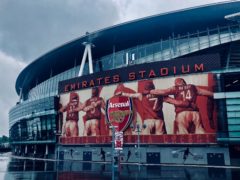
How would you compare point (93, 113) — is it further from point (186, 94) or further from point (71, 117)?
point (186, 94)

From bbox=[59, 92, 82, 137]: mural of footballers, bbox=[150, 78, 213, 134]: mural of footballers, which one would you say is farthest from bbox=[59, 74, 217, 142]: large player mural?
bbox=[59, 92, 82, 137]: mural of footballers

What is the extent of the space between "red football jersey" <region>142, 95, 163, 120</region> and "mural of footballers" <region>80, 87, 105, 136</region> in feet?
33.5

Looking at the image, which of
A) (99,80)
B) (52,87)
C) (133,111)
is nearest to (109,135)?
(133,111)

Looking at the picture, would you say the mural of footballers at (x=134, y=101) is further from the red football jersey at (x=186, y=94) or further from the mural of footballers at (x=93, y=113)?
the red football jersey at (x=186, y=94)

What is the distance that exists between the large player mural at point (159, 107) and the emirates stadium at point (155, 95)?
18 cm

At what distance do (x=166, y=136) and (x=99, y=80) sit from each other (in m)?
20.0

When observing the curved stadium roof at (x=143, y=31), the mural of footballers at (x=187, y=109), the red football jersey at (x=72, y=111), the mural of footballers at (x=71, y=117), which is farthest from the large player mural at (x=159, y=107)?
the curved stadium roof at (x=143, y=31)

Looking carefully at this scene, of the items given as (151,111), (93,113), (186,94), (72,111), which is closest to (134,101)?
(151,111)

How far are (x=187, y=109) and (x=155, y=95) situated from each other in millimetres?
6931

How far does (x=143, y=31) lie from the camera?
2584 inches

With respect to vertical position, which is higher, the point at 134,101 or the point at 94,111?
the point at 134,101

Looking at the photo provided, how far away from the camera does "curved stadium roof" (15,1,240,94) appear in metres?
59.1

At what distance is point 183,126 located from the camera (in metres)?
50.3

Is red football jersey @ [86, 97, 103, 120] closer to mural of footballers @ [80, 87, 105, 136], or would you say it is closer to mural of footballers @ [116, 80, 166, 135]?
mural of footballers @ [80, 87, 105, 136]
